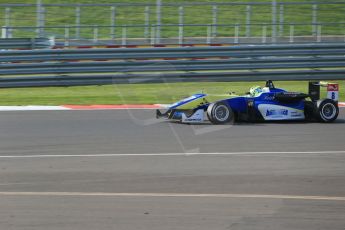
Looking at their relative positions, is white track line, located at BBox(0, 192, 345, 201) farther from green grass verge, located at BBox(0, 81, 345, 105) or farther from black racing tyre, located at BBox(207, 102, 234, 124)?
green grass verge, located at BBox(0, 81, 345, 105)

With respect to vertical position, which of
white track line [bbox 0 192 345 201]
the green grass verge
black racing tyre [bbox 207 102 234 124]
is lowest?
white track line [bbox 0 192 345 201]

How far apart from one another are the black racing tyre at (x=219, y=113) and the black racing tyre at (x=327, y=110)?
162 centimetres

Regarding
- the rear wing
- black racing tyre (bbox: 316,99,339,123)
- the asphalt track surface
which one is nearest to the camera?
the asphalt track surface

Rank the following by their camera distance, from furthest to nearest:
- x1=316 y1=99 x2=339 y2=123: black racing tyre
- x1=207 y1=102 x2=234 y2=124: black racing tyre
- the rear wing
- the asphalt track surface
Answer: the rear wing < x1=316 y1=99 x2=339 y2=123: black racing tyre < x1=207 y1=102 x2=234 y2=124: black racing tyre < the asphalt track surface

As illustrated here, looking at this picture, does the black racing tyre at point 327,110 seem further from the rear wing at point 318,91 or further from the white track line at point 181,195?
the white track line at point 181,195

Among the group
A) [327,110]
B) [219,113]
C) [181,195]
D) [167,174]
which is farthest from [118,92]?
[181,195]

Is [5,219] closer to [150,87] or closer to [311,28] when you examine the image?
[150,87]

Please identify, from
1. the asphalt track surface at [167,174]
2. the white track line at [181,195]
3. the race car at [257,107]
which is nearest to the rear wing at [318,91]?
the race car at [257,107]

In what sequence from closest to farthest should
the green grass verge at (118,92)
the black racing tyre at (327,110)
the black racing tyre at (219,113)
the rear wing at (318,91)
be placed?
1. the black racing tyre at (219,113)
2. the black racing tyre at (327,110)
3. the rear wing at (318,91)
4. the green grass verge at (118,92)

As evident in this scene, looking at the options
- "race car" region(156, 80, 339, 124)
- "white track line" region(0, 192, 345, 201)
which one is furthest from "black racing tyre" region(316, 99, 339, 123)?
"white track line" region(0, 192, 345, 201)

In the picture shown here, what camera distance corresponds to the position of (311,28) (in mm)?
26250

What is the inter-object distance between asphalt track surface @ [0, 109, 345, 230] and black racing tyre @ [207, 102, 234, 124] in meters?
0.19

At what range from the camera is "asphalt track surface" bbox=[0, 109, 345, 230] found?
272 inches

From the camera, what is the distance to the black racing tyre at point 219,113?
1291 centimetres
